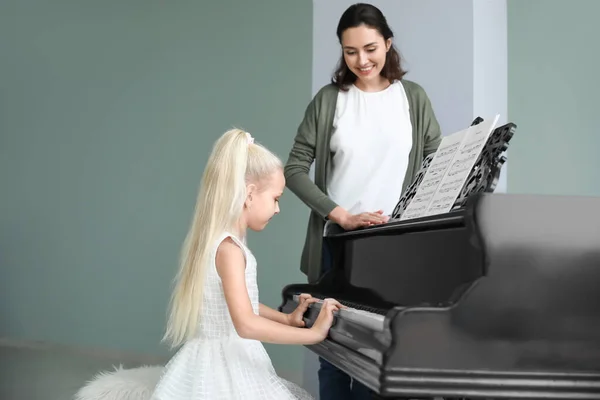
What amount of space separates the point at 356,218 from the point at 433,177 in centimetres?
35

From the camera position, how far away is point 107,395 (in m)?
2.03

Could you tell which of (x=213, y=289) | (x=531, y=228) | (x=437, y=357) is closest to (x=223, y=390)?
(x=213, y=289)

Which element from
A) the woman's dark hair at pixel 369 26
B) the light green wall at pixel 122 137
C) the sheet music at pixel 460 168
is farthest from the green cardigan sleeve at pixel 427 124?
the light green wall at pixel 122 137

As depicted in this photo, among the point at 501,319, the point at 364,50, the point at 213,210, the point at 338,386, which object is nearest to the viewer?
Answer: the point at 501,319

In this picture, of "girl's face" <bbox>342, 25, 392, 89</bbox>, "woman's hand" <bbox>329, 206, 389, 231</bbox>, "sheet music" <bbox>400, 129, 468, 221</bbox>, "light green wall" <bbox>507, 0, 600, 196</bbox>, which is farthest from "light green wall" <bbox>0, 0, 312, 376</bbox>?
"sheet music" <bbox>400, 129, 468, 221</bbox>

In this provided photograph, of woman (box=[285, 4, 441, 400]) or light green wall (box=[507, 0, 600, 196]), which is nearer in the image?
woman (box=[285, 4, 441, 400])

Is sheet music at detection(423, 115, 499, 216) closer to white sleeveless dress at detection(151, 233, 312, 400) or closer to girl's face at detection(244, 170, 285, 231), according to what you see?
girl's face at detection(244, 170, 285, 231)

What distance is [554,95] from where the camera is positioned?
4434 millimetres

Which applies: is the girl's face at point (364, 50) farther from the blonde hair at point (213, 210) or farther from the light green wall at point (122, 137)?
the light green wall at point (122, 137)

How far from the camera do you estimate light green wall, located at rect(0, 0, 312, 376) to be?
563 centimetres

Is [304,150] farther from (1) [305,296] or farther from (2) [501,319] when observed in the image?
(2) [501,319]

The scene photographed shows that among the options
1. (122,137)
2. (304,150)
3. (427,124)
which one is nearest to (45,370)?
(122,137)

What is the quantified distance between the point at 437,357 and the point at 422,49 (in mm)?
2239

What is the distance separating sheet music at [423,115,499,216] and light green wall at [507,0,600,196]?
2.46 metres
